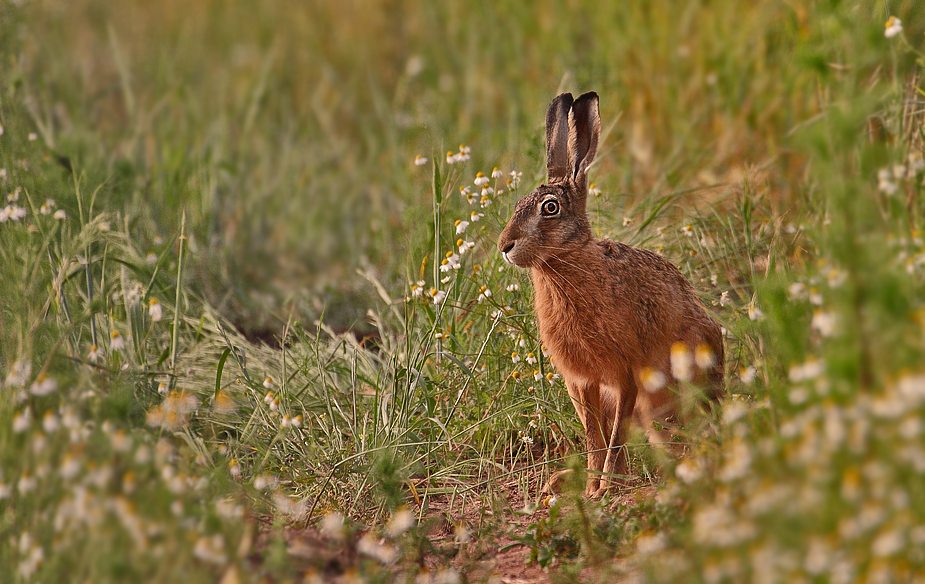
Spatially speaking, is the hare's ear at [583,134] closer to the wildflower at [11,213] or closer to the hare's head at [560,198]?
the hare's head at [560,198]

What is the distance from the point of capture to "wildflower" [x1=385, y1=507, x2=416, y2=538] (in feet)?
10.6

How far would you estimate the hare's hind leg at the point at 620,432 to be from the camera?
4070 millimetres

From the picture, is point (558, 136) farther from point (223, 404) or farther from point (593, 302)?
point (223, 404)

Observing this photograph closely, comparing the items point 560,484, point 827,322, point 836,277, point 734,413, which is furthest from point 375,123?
point 827,322

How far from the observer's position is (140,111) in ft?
22.7

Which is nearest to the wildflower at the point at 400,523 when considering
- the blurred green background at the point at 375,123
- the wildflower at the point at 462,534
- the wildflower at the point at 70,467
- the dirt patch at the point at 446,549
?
the dirt patch at the point at 446,549

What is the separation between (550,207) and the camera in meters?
4.05

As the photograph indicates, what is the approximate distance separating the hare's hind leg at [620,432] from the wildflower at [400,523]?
33.3 inches

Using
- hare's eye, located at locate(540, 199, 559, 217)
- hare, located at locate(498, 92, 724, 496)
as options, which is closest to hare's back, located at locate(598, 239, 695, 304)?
hare, located at locate(498, 92, 724, 496)

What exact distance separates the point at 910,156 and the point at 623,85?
408 centimetres

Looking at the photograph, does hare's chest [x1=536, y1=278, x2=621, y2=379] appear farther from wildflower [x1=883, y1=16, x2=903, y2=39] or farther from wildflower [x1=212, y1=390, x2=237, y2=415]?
wildflower [x1=883, y1=16, x2=903, y2=39]

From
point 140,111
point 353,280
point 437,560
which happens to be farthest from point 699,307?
point 140,111

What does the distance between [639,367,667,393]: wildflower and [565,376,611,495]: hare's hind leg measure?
226mm

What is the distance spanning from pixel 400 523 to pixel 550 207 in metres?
1.51
